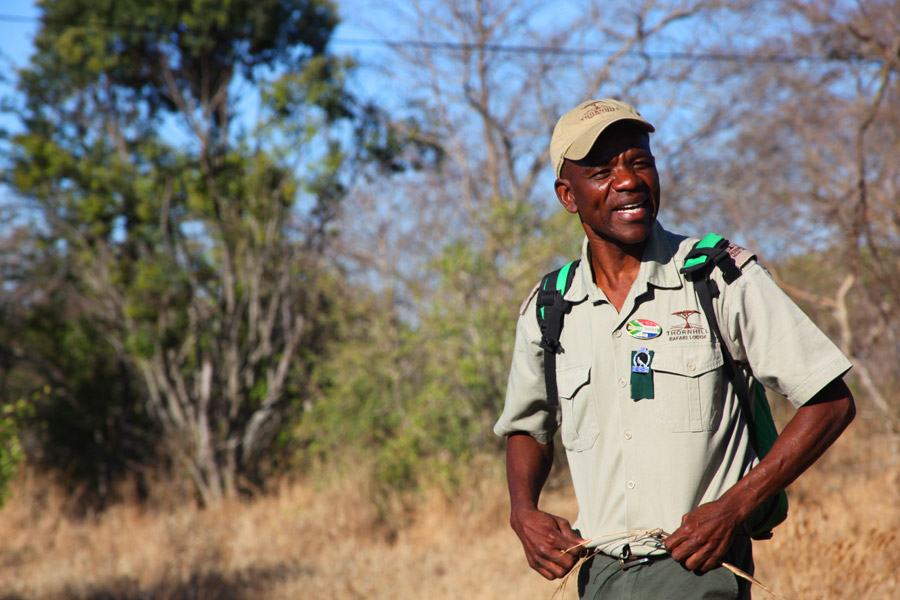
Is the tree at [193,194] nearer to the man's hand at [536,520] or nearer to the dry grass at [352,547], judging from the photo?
the dry grass at [352,547]

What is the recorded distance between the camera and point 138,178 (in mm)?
9891

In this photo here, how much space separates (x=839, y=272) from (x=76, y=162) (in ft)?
28.4

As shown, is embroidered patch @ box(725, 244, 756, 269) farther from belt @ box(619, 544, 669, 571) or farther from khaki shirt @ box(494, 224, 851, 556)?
belt @ box(619, 544, 669, 571)

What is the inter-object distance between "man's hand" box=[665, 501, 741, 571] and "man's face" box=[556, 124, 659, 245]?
0.67 meters

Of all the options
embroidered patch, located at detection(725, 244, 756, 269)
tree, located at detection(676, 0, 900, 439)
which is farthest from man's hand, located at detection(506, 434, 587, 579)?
tree, located at detection(676, 0, 900, 439)

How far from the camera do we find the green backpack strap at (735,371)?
185 cm

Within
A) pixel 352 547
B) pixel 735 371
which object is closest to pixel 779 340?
pixel 735 371

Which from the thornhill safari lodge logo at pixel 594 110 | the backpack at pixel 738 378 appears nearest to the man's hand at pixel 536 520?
the backpack at pixel 738 378

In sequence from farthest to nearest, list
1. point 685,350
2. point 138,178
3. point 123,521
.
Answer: point 138,178
point 123,521
point 685,350

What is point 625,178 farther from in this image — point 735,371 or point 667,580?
point 667,580

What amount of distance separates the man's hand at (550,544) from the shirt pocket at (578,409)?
0.63 ft

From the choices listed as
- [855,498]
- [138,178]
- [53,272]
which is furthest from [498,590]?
[53,272]

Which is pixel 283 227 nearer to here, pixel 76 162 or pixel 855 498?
pixel 76 162

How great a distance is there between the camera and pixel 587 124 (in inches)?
79.7
